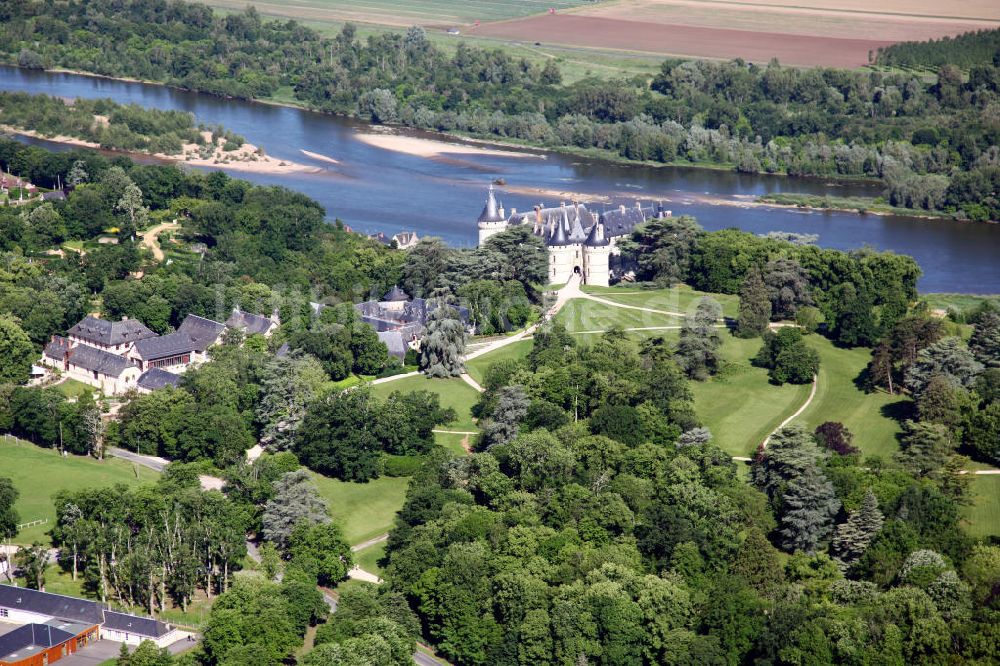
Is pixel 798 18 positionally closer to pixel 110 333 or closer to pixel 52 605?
pixel 110 333

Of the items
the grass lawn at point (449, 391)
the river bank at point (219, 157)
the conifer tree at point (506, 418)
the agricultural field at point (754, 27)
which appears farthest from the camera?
the agricultural field at point (754, 27)

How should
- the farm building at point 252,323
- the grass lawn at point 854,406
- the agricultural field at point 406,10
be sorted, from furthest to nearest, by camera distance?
1. the agricultural field at point 406,10
2. the farm building at point 252,323
3. the grass lawn at point 854,406

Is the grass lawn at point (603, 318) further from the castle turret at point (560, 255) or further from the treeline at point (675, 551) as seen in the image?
the treeline at point (675, 551)

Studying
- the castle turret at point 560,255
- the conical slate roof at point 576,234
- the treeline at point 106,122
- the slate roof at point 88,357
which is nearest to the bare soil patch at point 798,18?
the treeline at point 106,122

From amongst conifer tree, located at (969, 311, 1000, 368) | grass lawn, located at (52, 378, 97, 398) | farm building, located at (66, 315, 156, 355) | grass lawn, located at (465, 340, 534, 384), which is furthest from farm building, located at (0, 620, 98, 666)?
conifer tree, located at (969, 311, 1000, 368)

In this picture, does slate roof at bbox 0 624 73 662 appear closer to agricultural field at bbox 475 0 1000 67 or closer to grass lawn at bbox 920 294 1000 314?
grass lawn at bbox 920 294 1000 314

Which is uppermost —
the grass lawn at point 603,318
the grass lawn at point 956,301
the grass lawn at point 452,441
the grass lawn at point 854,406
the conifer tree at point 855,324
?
the conifer tree at point 855,324

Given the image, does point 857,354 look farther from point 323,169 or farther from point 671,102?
point 671,102
